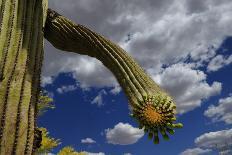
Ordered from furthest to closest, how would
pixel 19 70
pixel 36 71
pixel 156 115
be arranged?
pixel 36 71, pixel 19 70, pixel 156 115

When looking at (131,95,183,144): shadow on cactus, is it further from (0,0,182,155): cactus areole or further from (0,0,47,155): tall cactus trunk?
(0,0,47,155): tall cactus trunk

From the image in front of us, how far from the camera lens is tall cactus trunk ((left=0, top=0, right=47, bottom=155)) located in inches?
153

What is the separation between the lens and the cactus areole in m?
3.94

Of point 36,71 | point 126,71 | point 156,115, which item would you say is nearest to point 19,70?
point 36,71

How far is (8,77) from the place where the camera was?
4.13 m

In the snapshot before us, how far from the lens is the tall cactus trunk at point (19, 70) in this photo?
388 centimetres

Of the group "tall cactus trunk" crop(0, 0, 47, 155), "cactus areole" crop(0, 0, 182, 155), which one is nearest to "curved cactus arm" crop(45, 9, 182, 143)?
"cactus areole" crop(0, 0, 182, 155)

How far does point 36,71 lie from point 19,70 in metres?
0.20

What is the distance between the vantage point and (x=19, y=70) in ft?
13.8

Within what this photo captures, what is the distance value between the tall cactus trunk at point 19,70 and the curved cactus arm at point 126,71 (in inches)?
10.9

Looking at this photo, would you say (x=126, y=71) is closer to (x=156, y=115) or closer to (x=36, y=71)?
(x=156, y=115)

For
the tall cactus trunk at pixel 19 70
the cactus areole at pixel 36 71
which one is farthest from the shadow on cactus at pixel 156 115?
the tall cactus trunk at pixel 19 70

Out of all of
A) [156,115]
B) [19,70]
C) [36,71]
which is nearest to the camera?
[156,115]

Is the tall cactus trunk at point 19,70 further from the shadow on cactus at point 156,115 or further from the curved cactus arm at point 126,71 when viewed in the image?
the shadow on cactus at point 156,115
